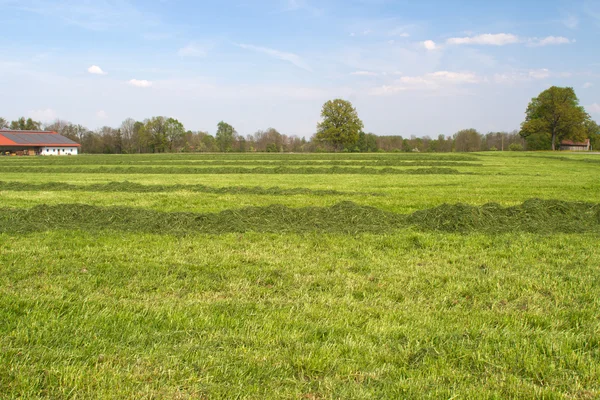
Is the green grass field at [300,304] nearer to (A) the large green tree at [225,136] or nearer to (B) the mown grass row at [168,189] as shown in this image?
(B) the mown grass row at [168,189]

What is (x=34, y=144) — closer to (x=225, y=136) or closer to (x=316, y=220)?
(x=225, y=136)

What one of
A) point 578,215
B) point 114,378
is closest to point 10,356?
point 114,378

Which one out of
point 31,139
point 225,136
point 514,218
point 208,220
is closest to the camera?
point 208,220

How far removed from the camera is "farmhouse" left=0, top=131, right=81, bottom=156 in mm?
83062

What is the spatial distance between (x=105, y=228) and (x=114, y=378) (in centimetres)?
686

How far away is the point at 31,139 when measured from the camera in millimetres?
89562

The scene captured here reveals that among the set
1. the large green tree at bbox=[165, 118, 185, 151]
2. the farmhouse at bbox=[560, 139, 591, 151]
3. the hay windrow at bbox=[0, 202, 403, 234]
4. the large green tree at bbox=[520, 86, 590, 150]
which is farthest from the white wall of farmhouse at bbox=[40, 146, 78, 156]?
the farmhouse at bbox=[560, 139, 591, 151]

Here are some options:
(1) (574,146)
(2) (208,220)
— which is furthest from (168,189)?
(1) (574,146)

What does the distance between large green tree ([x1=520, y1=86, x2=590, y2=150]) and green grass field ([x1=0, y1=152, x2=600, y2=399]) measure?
284ft

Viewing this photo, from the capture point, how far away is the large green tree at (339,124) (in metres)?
98.8

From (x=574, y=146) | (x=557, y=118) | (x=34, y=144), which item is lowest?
(x=34, y=144)

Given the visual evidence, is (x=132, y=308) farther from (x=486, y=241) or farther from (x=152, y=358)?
(x=486, y=241)

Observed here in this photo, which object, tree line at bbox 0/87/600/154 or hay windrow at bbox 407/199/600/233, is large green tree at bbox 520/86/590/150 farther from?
hay windrow at bbox 407/199/600/233

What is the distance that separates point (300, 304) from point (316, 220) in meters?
5.08
